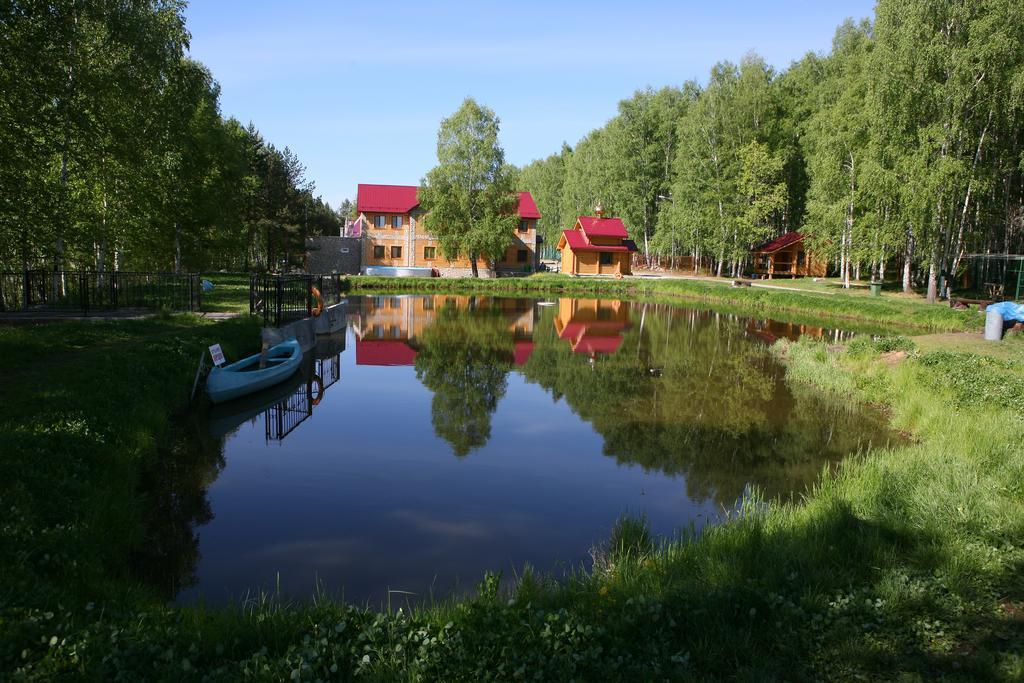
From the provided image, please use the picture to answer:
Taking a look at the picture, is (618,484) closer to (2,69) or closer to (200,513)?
(200,513)

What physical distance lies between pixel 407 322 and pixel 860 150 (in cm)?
2683

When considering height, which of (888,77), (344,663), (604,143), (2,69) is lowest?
(344,663)

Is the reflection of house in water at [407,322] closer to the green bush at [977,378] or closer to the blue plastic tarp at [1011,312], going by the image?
the green bush at [977,378]

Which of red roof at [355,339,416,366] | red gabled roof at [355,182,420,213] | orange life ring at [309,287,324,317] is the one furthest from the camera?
red gabled roof at [355,182,420,213]

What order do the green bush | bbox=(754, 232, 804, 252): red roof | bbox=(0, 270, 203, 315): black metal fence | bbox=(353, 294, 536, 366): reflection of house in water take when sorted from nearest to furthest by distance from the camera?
the green bush → bbox=(0, 270, 203, 315): black metal fence → bbox=(353, 294, 536, 366): reflection of house in water → bbox=(754, 232, 804, 252): red roof

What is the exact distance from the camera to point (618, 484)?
34.4ft

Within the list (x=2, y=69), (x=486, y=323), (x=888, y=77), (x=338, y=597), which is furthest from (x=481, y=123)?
(x=338, y=597)

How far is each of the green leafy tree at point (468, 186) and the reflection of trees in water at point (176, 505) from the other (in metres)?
41.1

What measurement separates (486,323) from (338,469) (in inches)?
846

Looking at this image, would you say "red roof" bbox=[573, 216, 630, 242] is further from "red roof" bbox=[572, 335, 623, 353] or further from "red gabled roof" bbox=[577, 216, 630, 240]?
"red roof" bbox=[572, 335, 623, 353]

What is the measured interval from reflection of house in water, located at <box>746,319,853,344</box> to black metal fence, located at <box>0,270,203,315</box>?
73.5ft

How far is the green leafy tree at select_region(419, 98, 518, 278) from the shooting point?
52.6 meters

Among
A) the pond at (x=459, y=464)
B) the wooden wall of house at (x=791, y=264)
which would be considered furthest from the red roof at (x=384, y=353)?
the wooden wall of house at (x=791, y=264)

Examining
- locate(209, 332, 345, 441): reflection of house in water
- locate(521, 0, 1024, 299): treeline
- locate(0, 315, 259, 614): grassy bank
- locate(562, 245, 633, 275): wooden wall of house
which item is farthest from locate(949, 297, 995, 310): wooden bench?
locate(562, 245, 633, 275): wooden wall of house
